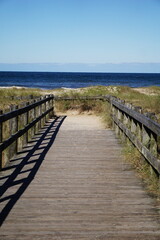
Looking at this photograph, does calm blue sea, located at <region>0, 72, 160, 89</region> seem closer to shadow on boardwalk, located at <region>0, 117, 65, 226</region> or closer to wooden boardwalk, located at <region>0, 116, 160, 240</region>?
shadow on boardwalk, located at <region>0, 117, 65, 226</region>

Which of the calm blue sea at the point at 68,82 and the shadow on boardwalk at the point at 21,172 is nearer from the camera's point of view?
the shadow on boardwalk at the point at 21,172

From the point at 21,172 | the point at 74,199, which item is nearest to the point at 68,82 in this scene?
the point at 21,172

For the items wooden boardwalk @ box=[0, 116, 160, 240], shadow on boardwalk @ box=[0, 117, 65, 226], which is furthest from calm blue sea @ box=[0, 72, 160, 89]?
wooden boardwalk @ box=[0, 116, 160, 240]

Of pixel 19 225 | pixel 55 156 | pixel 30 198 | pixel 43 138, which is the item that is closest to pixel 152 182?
pixel 30 198

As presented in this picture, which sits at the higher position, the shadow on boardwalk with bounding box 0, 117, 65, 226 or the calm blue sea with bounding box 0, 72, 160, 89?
the calm blue sea with bounding box 0, 72, 160, 89

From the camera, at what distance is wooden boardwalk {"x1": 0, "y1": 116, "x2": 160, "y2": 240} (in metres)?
3.73

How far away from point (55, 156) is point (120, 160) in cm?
149

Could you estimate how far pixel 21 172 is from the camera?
6.20 meters

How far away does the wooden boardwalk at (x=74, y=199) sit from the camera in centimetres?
373

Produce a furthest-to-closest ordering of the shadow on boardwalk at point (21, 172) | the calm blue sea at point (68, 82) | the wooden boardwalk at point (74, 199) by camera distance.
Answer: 1. the calm blue sea at point (68, 82)
2. the shadow on boardwalk at point (21, 172)
3. the wooden boardwalk at point (74, 199)

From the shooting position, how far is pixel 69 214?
4.21 meters

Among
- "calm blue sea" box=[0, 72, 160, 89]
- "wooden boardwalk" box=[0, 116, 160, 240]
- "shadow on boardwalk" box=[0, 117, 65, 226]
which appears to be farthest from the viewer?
"calm blue sea" box=[0, 72, 160, 89]

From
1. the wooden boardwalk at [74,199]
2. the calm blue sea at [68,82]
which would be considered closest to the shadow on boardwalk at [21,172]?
the wooden boardwalk at [74,199]

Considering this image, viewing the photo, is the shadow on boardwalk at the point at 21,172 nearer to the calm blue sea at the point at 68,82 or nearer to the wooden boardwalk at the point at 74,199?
the wooden boardwalk at the point at 74,199
